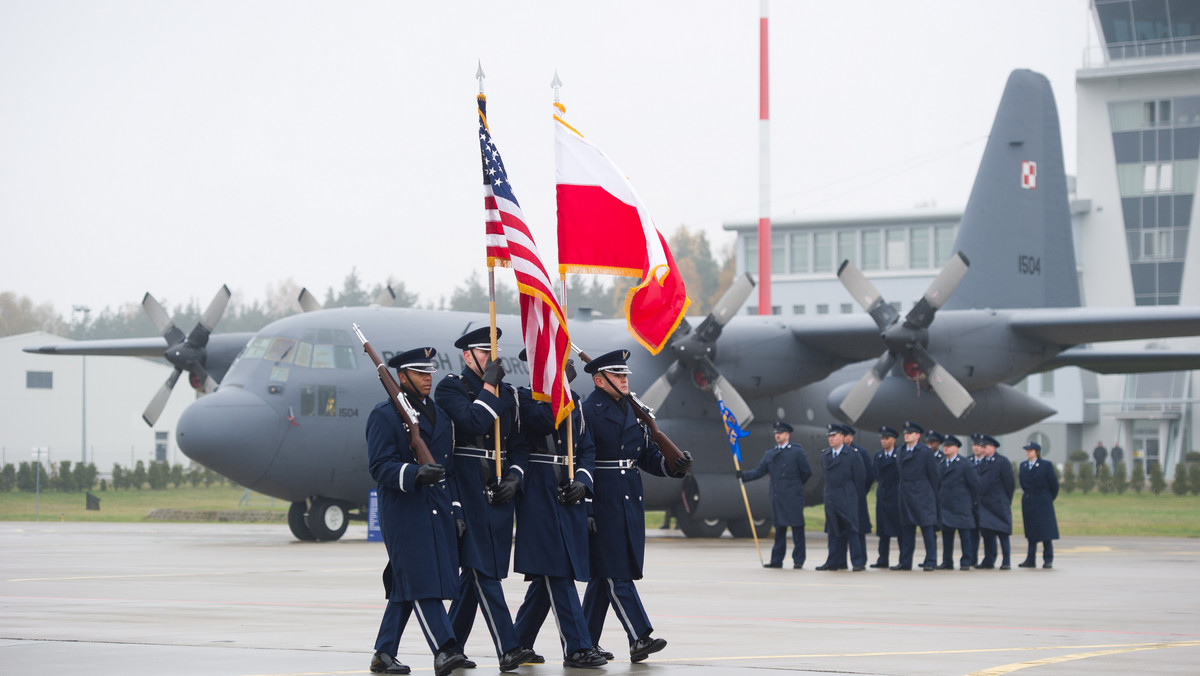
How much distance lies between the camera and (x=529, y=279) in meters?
8.20

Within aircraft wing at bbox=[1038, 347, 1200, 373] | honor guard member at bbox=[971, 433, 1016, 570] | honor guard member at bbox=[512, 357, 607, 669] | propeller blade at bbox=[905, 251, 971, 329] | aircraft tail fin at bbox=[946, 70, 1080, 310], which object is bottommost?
honor guard member at bbox=[971, 433, 1016, 570]

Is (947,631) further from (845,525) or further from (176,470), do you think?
(176,470)

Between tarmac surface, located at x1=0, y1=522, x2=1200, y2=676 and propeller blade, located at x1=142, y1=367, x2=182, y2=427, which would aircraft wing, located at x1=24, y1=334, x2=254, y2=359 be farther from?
tarmac surface, located at x1=0, y1=522, x2=1200, y2=676

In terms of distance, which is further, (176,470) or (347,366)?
(176,470)

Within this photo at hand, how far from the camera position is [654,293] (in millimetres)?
9188

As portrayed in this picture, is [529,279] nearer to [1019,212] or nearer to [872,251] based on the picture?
[1019,212]

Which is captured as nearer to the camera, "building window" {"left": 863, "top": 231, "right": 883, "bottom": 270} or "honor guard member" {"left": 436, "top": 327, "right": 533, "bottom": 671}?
"honor guard member" {"left": 436, "top": 327, "right": 533, "bottom": 671}

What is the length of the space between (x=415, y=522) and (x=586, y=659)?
1225 mm

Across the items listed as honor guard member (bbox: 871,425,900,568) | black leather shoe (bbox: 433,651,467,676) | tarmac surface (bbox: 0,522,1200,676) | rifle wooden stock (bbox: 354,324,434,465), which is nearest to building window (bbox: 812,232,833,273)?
tarmac surface (bbox: 0,522,1200,676)

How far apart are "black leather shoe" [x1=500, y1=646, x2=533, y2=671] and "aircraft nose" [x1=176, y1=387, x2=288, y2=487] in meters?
11.3

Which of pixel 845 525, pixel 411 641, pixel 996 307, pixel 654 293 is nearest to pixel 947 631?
pixel 654 293

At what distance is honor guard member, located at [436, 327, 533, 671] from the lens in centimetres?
746

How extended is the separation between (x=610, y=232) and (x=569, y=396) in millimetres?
1528

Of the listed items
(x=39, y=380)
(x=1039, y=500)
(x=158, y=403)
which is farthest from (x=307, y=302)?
(x=39, y=380)
